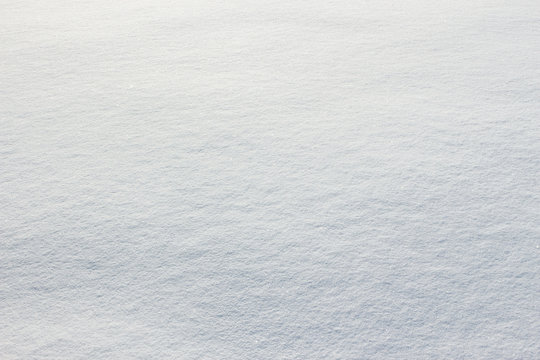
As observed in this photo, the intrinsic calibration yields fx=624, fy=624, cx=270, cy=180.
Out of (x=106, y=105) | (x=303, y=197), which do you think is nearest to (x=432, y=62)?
(x=303, y=197)

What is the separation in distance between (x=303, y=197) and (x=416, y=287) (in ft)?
1.34

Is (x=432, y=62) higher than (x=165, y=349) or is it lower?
higher

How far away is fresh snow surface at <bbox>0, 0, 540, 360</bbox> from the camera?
1.22m

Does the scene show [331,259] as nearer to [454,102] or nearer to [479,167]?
[479,167]

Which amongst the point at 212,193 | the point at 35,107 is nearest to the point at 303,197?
the point at 212,193

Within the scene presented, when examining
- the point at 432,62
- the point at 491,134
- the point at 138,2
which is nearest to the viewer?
the point at 491,134

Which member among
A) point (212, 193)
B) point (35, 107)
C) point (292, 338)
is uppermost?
point (35, 107)

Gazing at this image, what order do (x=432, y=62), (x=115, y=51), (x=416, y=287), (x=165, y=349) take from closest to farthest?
(x=165, y=349) → (x=416, y=287) → (x=432, y=62) → (x=115, y=51)

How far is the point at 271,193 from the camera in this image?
1.62m

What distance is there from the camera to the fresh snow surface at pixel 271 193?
1221 millimetres

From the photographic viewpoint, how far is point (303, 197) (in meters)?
1.60

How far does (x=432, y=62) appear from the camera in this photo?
2365 mm

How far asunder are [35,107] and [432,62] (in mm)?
1440

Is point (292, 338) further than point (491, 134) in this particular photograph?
No
